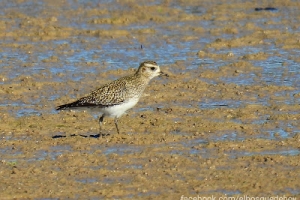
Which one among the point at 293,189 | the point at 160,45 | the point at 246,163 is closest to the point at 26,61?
the point at 160,45

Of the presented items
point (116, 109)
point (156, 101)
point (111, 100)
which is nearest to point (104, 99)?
point (111, 100)

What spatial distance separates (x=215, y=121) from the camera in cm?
1570

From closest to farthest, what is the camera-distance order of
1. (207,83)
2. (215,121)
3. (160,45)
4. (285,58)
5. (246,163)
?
(246,163)
(215,121)
(207,83)
(285,58)
(160,45)

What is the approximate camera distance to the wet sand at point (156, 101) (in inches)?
494

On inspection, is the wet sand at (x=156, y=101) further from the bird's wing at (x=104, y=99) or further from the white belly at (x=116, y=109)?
the bird's wing at (x=104, y=99)

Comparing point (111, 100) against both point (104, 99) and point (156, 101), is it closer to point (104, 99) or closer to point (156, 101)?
point (104, 99)

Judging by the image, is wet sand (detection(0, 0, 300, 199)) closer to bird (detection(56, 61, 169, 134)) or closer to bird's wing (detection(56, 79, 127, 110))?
bird (detection(56, 61, 169, 134))

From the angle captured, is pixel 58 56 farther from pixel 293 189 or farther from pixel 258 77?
pixel 293 189

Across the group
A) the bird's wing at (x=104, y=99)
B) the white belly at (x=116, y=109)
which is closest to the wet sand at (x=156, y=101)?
the white belly at (x=116, y=109)

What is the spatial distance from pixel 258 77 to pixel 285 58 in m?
1.72

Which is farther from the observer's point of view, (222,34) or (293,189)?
(222,34)

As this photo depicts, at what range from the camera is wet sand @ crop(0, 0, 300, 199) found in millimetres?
12539

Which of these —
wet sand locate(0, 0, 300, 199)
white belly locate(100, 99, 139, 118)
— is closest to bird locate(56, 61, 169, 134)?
white belly locate(100, 99, 139, 118)

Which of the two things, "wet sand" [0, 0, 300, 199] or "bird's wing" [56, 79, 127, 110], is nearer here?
"wet sand" [0, 0, 300, 199]
